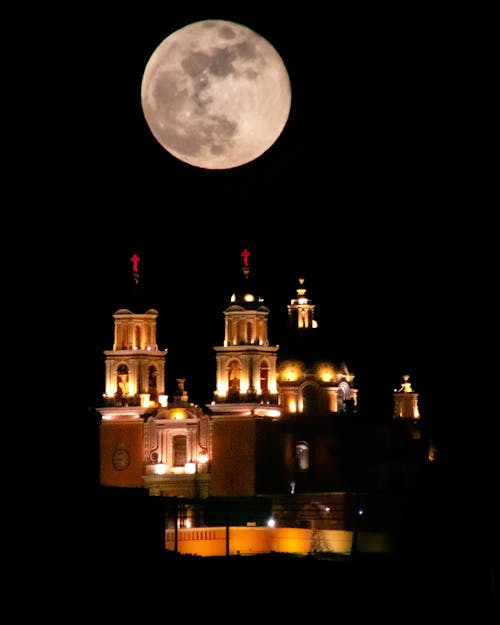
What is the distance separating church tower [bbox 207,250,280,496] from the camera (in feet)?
243

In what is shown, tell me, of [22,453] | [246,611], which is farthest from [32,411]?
[246,611]

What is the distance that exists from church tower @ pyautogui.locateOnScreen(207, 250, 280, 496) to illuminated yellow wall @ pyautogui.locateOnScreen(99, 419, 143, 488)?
3237 millimetres

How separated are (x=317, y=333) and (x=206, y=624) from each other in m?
Answer: 36.9

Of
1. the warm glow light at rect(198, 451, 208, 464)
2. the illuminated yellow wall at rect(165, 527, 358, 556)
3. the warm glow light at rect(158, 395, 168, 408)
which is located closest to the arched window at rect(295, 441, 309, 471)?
the warm glow light at rect(198, 451, 208, 464)

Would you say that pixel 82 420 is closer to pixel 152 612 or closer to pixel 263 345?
pixel 263 345

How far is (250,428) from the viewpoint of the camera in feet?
243

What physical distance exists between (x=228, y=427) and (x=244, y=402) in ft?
4.09

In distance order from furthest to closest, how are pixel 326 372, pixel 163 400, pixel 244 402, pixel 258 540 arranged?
pixel 326 372 → pixel 163 400 → pixel 244 402 → pixel 258 540

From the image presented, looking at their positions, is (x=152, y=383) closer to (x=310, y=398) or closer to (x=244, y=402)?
(x=244, y=402)

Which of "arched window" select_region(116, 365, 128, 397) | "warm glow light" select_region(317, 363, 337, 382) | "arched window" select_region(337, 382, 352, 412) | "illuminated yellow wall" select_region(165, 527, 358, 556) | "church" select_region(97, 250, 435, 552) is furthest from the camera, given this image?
"arched window" select_region(337, 382, 352, 412)

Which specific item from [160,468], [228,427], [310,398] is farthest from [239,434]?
[310,398]

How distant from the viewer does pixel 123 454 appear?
75.7 m

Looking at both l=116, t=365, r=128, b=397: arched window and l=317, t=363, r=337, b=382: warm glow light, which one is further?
l=317, t=363, r=337, b=382: warm glow light

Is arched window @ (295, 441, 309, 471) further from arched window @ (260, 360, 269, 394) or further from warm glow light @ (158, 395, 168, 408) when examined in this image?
warm glow light @ (158, 395, 168, 408)
